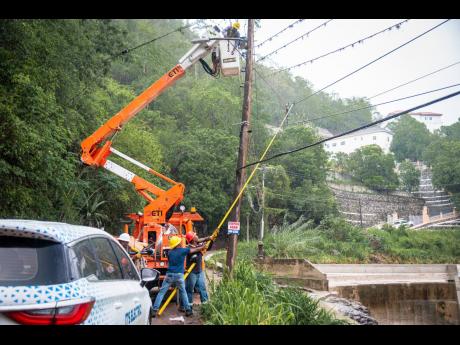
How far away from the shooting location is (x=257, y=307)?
7.49 metres

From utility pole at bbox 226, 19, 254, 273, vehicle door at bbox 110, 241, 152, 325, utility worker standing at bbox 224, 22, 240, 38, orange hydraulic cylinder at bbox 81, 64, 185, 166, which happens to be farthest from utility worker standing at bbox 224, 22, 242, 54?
vehicle door at bbox 110, 241, 152, 325

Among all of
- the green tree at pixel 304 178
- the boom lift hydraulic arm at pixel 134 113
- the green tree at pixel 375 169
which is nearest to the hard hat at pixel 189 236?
the boom lift hydraulic arm at pixel 134 113

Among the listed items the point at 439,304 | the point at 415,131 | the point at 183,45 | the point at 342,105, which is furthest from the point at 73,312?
the point at 342,105

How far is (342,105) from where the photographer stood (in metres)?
89.2

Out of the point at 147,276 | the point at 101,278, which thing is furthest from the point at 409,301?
the point at 101,278

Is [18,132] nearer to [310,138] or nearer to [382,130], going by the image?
[310,138]

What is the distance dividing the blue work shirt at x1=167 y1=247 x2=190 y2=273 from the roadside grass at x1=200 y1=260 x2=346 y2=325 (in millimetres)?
956

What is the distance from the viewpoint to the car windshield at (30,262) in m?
3.13

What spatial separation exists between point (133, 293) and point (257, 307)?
3513 millimetres

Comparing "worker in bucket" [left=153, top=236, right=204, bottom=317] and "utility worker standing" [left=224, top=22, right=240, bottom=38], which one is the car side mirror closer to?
"worker in bucket" [left=153, top=236, right=204, bottom=317]

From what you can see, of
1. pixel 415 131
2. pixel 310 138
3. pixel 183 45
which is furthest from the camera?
pixel 415 131

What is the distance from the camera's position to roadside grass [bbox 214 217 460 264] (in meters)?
30.9

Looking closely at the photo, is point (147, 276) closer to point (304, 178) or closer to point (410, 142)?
point (304, 178)
